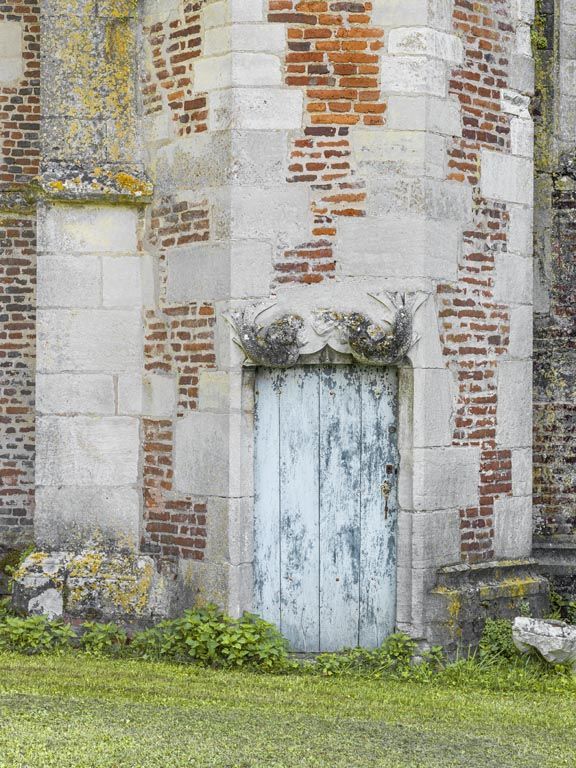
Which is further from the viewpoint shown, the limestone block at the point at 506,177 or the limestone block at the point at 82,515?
the limestone block at the point at 82,515

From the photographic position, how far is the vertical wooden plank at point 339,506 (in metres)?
8.32

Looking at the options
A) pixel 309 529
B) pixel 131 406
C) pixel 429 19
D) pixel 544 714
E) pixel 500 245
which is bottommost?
pixel 544 714

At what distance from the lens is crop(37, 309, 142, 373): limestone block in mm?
8805

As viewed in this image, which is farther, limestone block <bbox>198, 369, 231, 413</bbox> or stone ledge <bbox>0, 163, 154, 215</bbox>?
stone ledge <bbox>0, 163, 154, 215</bbox>

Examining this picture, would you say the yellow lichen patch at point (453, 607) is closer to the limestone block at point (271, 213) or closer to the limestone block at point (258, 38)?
the limestone block at point (271, 213)

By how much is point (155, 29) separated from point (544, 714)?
5.57 m

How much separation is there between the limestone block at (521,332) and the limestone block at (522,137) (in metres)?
1.18

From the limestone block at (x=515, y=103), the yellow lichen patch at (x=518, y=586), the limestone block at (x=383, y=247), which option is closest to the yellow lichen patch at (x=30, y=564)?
the limestone block at (x=383, y=247)

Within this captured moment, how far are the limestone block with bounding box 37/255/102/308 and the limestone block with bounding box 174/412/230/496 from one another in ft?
3.92

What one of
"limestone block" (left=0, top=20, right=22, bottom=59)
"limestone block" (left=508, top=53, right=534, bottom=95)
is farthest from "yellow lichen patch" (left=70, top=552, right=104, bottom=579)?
"limestone block" (left=508, top=53, right=534, bottom=95)

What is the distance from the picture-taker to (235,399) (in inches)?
322

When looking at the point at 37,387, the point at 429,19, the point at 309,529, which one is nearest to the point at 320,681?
the point at 309,529

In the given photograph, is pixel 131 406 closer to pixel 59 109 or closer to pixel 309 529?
pixel 309 529

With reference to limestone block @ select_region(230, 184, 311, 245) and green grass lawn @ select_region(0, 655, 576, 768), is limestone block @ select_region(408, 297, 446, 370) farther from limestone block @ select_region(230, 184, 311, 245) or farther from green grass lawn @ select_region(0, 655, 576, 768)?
green grass lawn @ select_region(0, 655, 576, 768)
